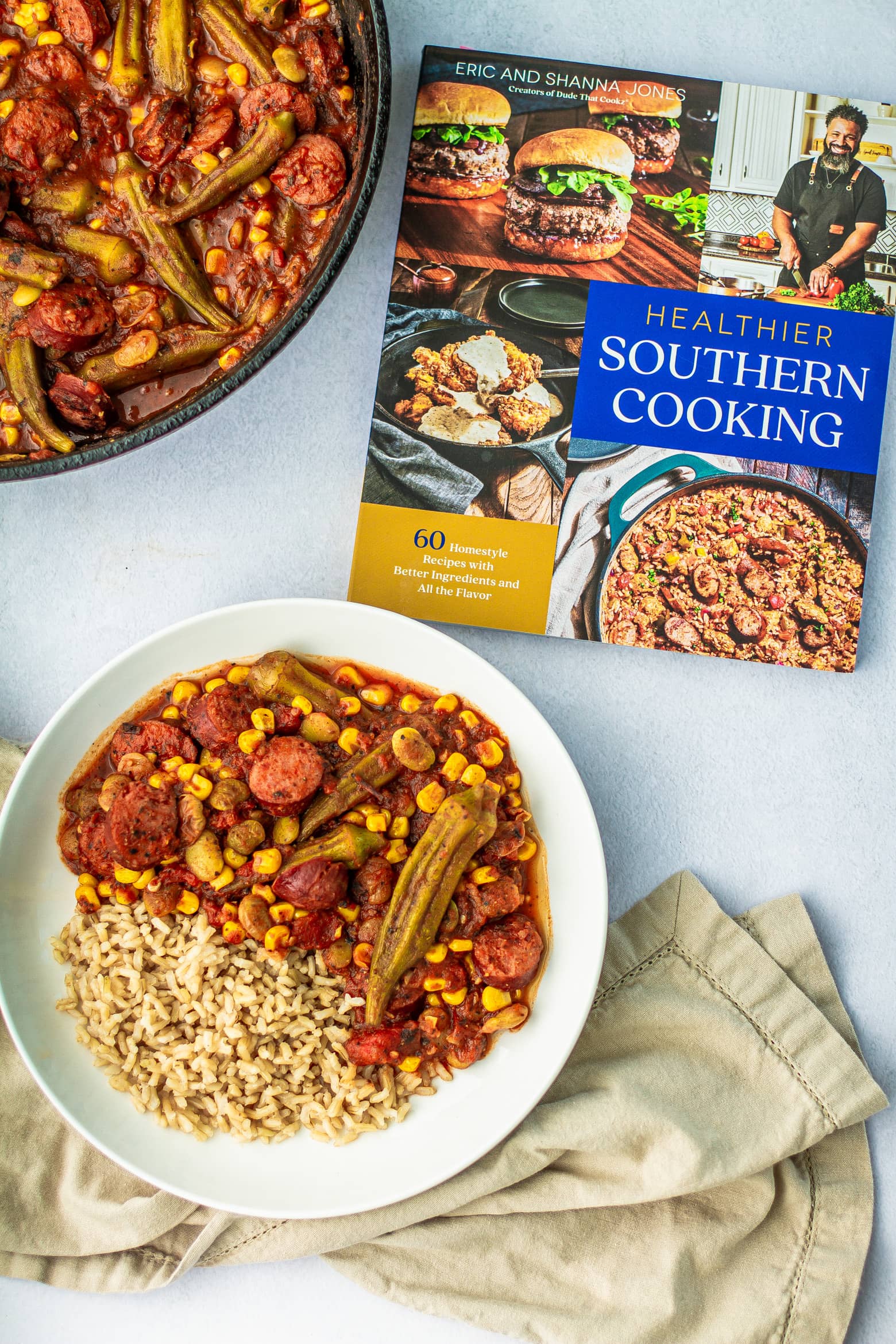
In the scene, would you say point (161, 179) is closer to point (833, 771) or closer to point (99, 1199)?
point (833, 771)

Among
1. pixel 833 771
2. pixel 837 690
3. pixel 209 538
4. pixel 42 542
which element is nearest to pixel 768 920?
pixel 833 771

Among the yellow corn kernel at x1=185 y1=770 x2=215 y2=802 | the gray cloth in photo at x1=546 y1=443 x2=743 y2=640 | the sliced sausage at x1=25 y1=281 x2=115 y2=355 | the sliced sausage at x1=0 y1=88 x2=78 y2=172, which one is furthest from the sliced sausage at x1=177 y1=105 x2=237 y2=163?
the yellow corn kernel at x1=185 y1=770 x2=215 y2=802

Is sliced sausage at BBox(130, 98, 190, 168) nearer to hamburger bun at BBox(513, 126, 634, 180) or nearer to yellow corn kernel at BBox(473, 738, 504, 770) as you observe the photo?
hamburger bun at BBox(513, 126, 634, 180)

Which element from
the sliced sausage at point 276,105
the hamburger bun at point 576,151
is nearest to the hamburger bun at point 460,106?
the hamburger bun at point 576,151

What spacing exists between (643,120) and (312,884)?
2.32 m

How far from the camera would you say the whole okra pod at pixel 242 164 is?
2154 millimetres

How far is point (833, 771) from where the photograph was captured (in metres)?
2.66

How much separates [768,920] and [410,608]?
1.35 meters

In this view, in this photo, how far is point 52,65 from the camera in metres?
2.16

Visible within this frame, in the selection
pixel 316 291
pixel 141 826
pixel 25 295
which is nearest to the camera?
pixel 316 291

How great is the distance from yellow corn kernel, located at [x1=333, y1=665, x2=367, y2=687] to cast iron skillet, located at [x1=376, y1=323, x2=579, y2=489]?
68 cm

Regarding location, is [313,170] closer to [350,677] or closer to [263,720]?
[350,677]

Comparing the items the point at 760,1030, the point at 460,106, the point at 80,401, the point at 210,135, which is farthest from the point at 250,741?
the point at 460,106

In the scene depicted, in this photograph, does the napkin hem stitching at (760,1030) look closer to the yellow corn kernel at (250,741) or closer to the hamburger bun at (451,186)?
the yellow corn kernel at (250,741)
